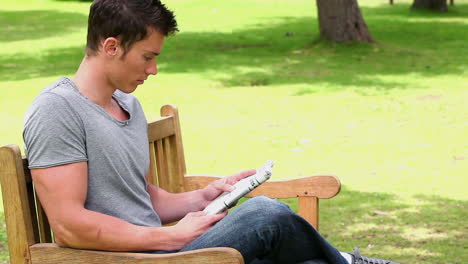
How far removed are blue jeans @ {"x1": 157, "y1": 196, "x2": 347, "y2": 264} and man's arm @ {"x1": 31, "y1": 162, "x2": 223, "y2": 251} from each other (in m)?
0.13

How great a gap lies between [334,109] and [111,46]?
706 cm

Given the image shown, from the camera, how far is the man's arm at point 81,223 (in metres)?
2.67

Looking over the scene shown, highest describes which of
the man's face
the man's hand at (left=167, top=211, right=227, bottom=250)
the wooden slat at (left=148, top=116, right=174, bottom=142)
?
the man's face

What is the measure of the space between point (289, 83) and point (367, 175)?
4.88 m

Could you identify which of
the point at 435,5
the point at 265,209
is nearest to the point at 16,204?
the point at 265,209

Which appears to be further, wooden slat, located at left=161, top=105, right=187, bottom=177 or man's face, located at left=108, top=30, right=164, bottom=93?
wooden slat, located at left=161, top=105, right=187, bottom=177

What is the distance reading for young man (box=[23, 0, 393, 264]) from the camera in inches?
106

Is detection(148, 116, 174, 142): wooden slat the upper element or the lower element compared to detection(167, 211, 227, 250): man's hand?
upper

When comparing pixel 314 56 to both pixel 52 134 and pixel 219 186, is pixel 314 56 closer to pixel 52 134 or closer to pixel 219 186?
pixel 219 186

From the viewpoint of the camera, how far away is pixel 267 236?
9.31 feet

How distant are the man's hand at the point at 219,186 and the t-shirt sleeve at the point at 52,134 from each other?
741mm

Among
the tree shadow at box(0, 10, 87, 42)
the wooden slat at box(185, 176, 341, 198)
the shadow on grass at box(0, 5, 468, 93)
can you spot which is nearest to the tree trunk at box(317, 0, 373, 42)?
the shadow on grass at box(0, 5, 468, 93)

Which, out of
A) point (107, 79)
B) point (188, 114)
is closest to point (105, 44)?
point (107, 79)

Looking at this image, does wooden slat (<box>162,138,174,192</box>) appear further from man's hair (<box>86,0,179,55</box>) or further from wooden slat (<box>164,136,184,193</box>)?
man's hair (<box>86,0,179,55</box>)
